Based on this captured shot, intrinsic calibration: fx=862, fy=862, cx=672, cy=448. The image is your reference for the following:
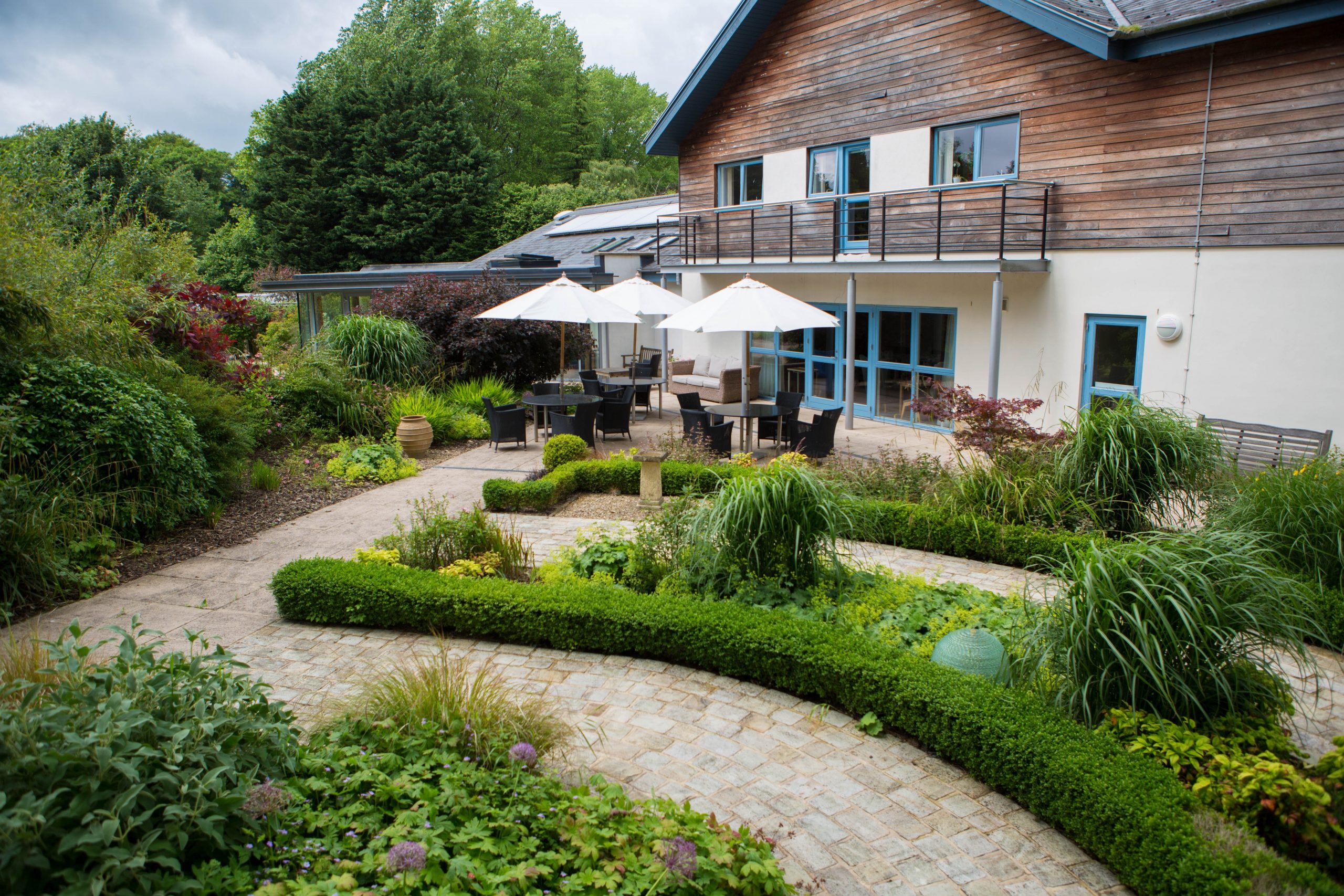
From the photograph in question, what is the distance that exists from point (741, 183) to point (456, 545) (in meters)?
12.2

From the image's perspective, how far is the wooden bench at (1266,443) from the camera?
887 cm

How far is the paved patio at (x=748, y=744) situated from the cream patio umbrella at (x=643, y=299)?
696 cm

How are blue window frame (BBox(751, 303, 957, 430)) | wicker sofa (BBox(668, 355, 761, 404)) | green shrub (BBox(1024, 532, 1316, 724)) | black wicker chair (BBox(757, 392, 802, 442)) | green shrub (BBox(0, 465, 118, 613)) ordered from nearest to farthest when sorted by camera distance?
1. green shrub (BBox(1024, 532, 1316, 724))
2. green shrub (BBox(0, 465, 118, 613))
3. black wicker chair (BBox(757, 392, 802, 442))
4. blue window frame (BBox(751, 303, 957, 430))
5. wicker sofa (BBox(668, 355, 761, 404))

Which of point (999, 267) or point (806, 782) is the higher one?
point (999, 267)

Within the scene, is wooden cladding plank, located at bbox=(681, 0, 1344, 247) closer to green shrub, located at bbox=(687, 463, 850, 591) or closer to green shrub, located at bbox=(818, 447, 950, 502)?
green shrub, located at bbox=(818, 447, 950, 502)

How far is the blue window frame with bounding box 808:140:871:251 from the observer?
14.6 metres

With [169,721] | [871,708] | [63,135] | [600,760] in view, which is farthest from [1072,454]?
[63,135]

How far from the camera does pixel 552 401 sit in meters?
12.5

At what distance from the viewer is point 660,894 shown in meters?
3.11

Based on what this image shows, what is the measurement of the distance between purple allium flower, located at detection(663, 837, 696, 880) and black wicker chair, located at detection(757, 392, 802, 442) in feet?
27.4

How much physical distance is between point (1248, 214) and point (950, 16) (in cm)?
538

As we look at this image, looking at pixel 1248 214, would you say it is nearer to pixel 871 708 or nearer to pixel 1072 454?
pixel 1072 454

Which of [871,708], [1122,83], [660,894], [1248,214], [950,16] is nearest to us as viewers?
[660,894]

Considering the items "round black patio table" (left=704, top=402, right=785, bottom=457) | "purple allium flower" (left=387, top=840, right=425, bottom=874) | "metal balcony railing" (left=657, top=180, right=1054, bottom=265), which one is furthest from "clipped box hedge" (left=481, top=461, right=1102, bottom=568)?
"metal balcony railing" (left=657, top=180, right=1054, bottom=265)
